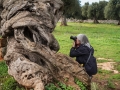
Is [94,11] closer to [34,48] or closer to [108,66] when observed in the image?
[108,66]

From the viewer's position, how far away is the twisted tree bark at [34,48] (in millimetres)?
6235

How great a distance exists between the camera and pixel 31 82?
591cm

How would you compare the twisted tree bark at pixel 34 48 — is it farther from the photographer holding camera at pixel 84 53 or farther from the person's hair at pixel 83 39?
the person's hair at pixel 83 39

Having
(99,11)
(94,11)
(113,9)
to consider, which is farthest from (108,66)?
(94,11)

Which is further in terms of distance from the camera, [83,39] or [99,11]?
[99,11]

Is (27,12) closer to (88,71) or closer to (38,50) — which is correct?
(38,50)

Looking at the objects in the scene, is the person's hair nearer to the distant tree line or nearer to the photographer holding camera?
the photographer holding camera

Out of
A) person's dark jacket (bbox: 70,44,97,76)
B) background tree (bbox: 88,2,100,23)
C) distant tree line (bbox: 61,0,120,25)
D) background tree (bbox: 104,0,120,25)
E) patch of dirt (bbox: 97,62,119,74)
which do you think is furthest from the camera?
background tree (bbox: 88,2,100,23)

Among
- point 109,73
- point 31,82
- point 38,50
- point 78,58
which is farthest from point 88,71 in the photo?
point 109,73

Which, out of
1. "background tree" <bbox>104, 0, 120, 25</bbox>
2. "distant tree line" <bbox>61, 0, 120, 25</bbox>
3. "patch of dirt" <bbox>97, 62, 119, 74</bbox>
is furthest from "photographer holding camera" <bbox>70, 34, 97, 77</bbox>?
"background tree" <bbox>104, 0, 120, 25</bbox>

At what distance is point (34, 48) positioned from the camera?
6.92 meters

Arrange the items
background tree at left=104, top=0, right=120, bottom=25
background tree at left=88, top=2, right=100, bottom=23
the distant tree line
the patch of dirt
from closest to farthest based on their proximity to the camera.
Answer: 1. the patch of dirt
2. background tree at left=104, top=0, right=120, bottom=25
3. the distant tree line
4. background tree at left=88, top=2, right=100, bottom=23

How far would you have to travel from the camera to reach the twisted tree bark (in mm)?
6235

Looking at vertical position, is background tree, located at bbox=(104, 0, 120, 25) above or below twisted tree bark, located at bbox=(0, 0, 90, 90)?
below
